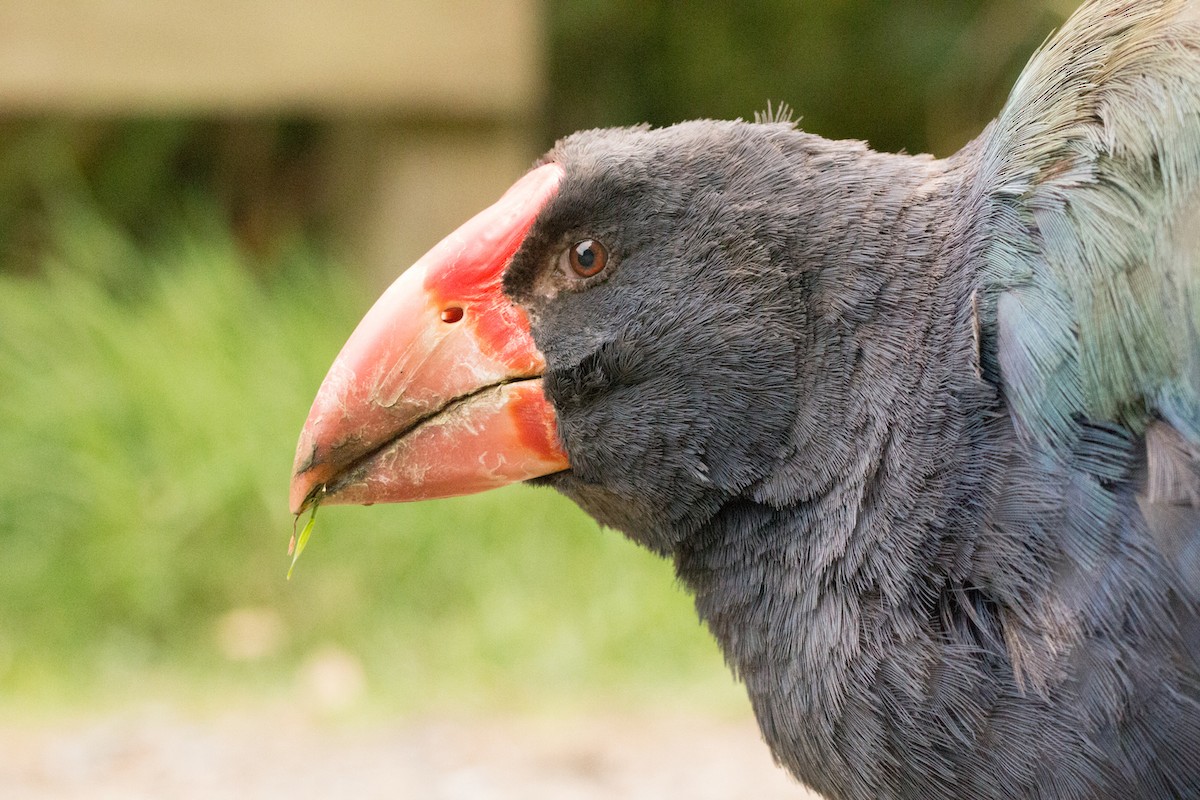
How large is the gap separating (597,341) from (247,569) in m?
2.80

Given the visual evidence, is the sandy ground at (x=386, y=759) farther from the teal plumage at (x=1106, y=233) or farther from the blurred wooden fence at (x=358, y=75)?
the blurred wooden fence at (x=358, y=75)

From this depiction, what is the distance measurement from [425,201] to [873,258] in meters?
3.64

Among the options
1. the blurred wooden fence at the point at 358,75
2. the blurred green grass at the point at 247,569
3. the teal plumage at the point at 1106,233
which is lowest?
the teal plumage at the point at 1106,233

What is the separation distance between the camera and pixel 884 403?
1.70 meters

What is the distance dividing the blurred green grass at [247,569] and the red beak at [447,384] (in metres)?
2.05

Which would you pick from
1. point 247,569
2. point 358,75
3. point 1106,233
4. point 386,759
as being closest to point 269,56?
point 358,75

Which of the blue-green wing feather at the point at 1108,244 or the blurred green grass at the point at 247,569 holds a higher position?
the blurred green grass at the point at 247,569

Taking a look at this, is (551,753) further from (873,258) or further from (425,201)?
(425,201)

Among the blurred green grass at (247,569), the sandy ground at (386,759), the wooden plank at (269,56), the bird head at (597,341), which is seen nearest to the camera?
the bird head at (597,341)

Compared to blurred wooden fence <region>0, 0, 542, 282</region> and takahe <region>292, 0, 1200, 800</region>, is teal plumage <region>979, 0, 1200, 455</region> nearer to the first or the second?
takahe <region>292, 0, 1200, 800</region>

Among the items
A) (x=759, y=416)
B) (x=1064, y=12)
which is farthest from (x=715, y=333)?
(x=1064, y=12)

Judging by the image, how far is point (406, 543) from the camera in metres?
4.42

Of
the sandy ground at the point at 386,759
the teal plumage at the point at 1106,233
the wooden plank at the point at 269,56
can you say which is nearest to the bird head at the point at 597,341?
the teal plumage at the point at 1106,233

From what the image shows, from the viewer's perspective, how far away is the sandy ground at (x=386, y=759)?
10.6ft
